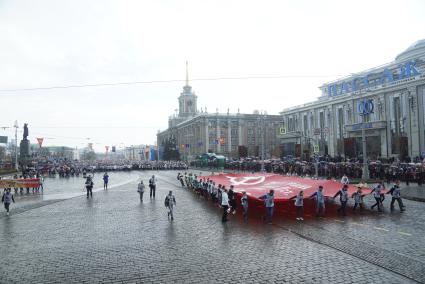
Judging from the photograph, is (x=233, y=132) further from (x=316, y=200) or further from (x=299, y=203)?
(x=299, y=203)

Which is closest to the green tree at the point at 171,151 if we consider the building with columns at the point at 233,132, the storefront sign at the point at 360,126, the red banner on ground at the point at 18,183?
the building with columns at the point at 233,132

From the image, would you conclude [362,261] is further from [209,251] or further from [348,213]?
[348,213]

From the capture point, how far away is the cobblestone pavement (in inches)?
371

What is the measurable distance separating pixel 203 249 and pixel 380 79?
65590 millimetres

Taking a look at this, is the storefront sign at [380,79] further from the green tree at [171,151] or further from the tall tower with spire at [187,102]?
the tall tower with spire at [187,102]

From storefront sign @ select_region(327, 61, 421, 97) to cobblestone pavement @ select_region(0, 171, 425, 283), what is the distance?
4001 cm

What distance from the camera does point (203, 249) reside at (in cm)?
1205

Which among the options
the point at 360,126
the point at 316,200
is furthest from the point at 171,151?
the point at 316,200

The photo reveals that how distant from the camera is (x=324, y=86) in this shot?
102 metres

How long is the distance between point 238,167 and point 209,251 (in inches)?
2111

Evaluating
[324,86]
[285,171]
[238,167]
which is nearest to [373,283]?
[285,171]

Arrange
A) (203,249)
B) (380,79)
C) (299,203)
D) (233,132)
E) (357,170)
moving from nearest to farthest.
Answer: (203,249) < (299,203) < (357,170) < (380,79) < (233,132)

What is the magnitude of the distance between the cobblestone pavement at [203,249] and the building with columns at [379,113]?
3104cm

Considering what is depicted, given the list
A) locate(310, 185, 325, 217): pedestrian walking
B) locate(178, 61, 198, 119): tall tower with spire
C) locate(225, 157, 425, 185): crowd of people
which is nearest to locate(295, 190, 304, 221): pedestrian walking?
locate(310, 185, 325, 217): pedestrian walking
